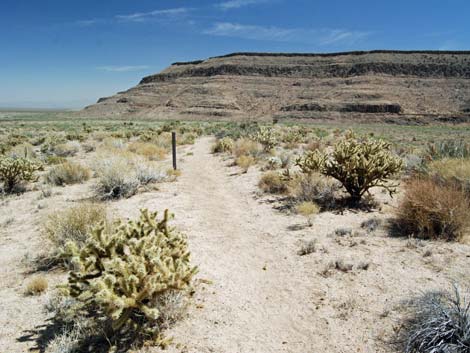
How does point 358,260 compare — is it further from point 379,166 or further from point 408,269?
point 379,166

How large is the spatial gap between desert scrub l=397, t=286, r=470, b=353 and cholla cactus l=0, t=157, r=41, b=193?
1010 centimetres

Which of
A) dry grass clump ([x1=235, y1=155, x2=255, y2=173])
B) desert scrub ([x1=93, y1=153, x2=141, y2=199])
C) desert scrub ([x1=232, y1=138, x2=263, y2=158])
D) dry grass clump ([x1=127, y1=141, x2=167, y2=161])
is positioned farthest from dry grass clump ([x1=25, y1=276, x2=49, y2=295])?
desert scrub ([x1=232, y1=138, x2=263, y2=158])

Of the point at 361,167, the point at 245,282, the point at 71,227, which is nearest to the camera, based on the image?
the point at 245,282

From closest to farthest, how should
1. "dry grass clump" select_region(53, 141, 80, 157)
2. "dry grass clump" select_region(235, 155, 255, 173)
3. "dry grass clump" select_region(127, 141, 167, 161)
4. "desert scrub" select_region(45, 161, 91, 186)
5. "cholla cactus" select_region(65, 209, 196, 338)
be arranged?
1. "cholla cactus" select_region(65, 209, 196, 338)
2. "desert scrub" select_region(45, 161, 91, 186)
3. "dry grass clump" select_region(235, 155, 255, 173)
4. "dry grass clump" select_region(127, 141, 167, 161)
5. "dry grass clump" select_region(53, 141, 80, 157)

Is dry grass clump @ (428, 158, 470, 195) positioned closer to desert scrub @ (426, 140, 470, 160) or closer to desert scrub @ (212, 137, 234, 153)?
desert scrub @ (426, 140, 470, 160)

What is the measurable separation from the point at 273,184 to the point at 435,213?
456cm

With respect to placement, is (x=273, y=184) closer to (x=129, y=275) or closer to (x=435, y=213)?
(x=435, y=213)

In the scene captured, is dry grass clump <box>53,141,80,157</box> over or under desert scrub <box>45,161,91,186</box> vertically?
over

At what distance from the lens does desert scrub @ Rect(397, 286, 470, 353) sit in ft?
9.46

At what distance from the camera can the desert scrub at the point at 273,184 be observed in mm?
9148

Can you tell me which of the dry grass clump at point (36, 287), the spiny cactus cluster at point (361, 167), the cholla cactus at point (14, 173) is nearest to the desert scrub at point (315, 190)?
the spiny cactus cluster at point (361, 167)

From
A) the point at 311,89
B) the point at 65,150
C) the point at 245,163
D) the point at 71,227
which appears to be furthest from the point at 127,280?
the point at 311,89

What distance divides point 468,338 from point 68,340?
3699 mm

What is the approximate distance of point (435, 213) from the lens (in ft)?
17.9
